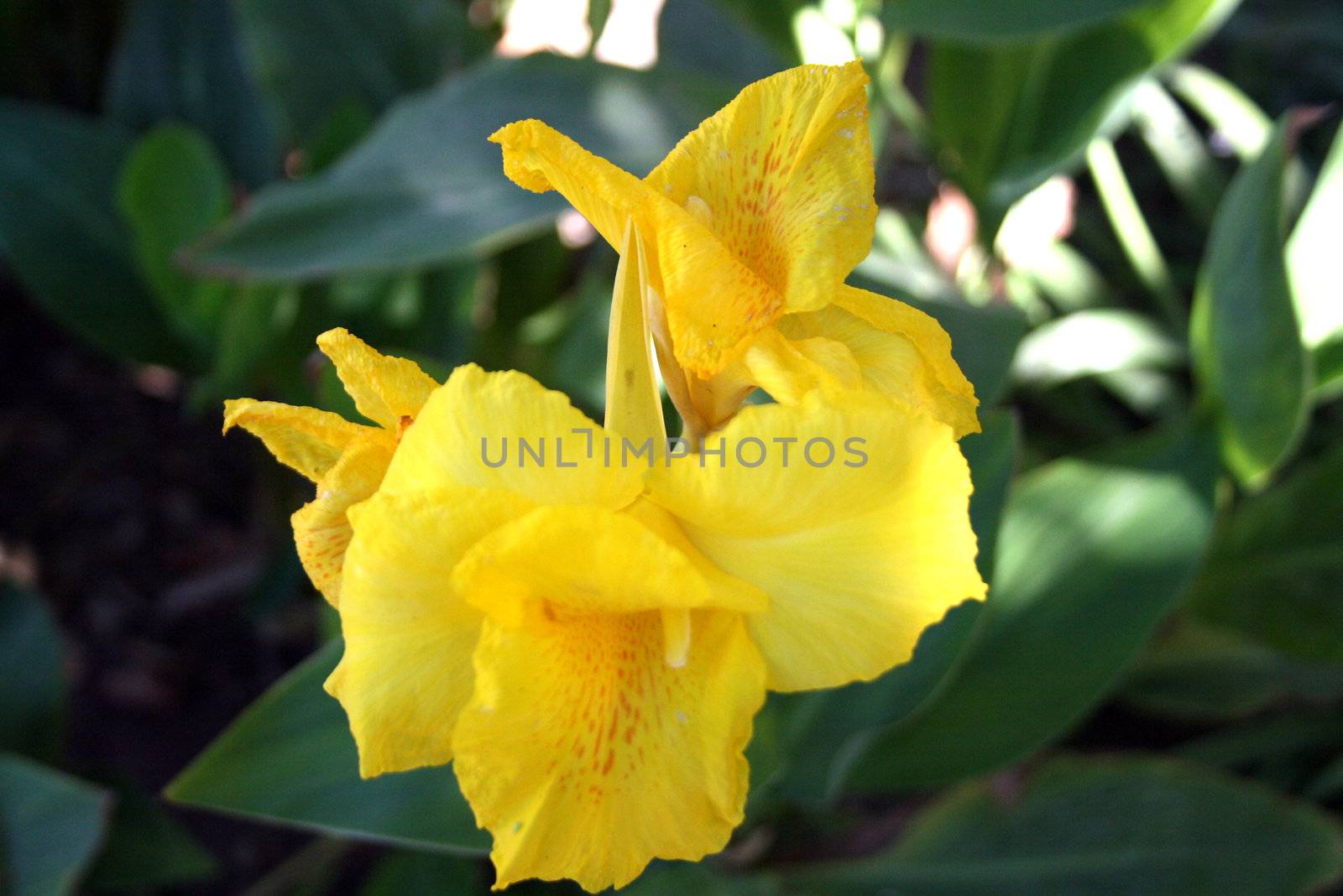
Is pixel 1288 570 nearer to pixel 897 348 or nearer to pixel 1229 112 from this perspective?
pixel 1229 112

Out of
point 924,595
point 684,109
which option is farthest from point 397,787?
point 684,109

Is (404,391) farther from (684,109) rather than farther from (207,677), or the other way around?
(207,677)

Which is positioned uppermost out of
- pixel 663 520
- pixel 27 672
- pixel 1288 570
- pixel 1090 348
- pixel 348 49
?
pixel 663 520

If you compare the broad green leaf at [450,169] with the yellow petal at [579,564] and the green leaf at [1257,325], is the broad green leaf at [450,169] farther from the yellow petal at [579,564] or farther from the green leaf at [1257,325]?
the yellow petal at [579,564]

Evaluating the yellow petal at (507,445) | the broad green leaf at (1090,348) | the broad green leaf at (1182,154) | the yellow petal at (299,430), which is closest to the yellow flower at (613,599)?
the yellow petal at (507,445)

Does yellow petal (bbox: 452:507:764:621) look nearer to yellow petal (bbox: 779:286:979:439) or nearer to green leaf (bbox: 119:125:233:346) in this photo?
yellow petal (bbox: 779:286:979:439)

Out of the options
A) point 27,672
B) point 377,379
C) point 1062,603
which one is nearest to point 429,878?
point 27,672

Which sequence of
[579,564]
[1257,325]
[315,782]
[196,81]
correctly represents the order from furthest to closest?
1. [196,81]
2. [1257,325]
3. [315,782]
4. [579,564]
